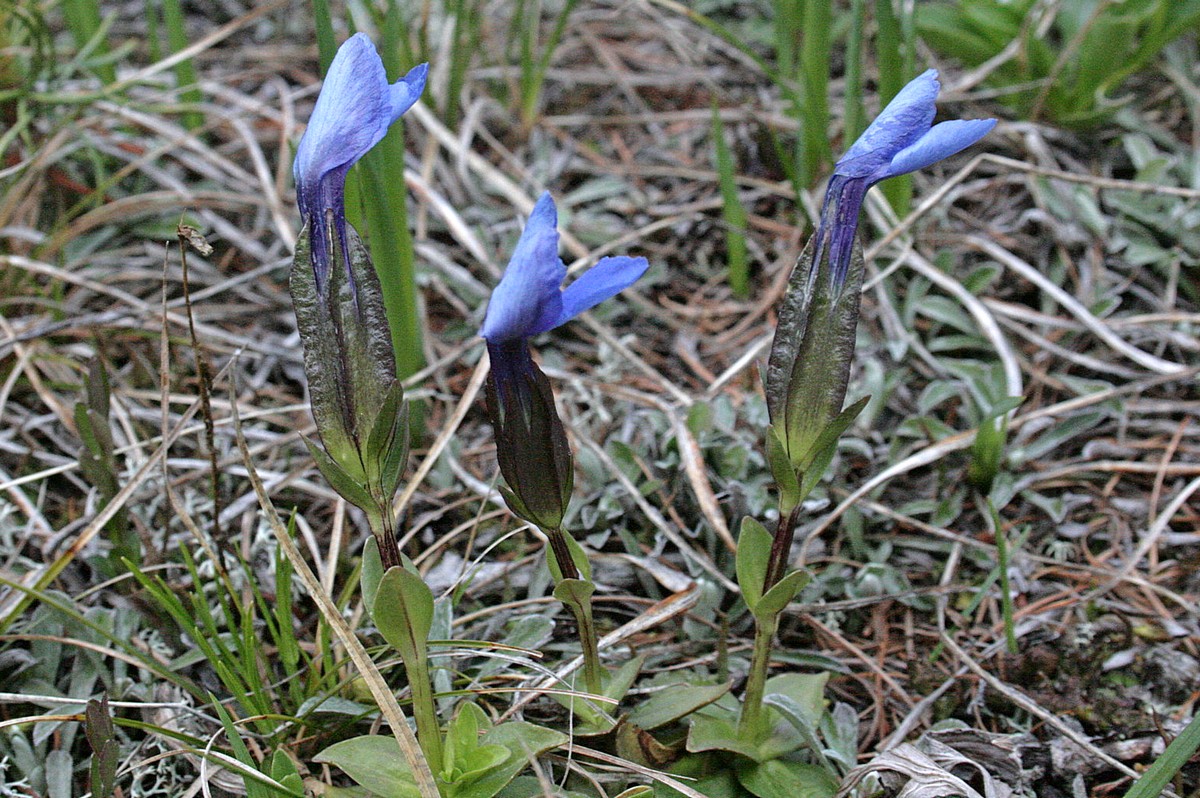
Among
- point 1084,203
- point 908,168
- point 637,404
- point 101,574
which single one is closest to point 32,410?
point 101,574

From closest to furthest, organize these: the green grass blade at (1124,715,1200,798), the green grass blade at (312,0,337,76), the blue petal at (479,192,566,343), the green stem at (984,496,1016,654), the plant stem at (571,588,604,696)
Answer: the blue petal at (479,192,566,343), the green grass blade at (1124,715,1200,798), the plant stem at (571,588,604,696), the green stem at (984,496,1016,654), the green grass blade at (312,0,337,76)

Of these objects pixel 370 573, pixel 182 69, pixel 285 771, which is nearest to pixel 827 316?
pixel 370 573

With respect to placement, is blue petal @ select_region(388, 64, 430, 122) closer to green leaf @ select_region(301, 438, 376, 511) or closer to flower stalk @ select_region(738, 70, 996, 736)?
green leaf @ select_region(301, 438, 376, 511)

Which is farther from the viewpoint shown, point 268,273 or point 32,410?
point 268,273

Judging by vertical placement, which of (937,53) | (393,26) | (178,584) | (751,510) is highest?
(393,26)

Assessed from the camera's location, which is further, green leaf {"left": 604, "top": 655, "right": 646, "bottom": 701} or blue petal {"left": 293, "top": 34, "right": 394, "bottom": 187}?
green leaf {"left": 604, "top": 655, "right": 646, "bottom": 701}

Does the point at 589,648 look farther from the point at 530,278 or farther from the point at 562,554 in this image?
the point at 530,278

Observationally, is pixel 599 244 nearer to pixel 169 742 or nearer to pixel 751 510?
pixel 751 510

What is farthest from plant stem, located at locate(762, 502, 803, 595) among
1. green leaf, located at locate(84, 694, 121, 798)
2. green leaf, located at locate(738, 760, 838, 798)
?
green leaf, located at locate(84, 694, 121, 798)
